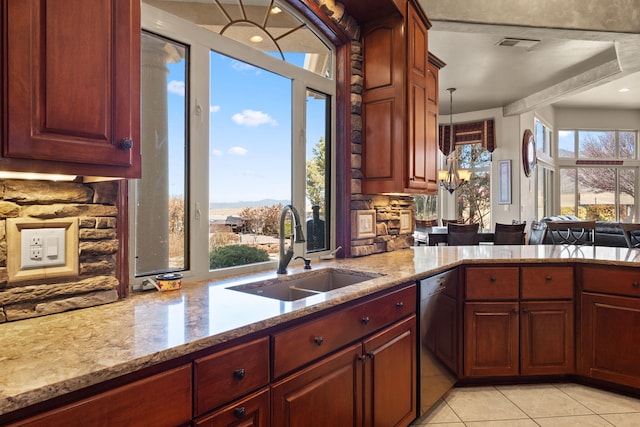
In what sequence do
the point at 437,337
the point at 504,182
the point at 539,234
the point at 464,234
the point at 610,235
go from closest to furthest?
the point at 437,337 → the point at 464,234 → the point at 539,234 → the point at 610,235 → the point at 504,182

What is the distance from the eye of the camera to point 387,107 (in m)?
2.85

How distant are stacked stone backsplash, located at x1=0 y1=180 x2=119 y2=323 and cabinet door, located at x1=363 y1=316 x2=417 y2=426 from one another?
1.11 m

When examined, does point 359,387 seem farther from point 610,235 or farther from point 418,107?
point 610,235

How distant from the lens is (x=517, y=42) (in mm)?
4945

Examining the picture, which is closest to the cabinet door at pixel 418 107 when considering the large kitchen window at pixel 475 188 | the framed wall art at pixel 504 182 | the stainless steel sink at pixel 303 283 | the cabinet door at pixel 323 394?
the stainless steel sink at pixel 303 283

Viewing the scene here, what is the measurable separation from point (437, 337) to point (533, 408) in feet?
2.66

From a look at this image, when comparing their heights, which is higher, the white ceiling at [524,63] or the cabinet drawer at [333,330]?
the white ceiling at [524,63]

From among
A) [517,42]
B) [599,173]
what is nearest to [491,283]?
[517,42]

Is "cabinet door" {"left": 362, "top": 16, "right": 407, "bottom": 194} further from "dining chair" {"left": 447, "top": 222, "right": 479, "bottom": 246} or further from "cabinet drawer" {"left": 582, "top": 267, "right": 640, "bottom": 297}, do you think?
"dining chair" {"left": 447, "top": 222, "right": 479, "bottom": 246}

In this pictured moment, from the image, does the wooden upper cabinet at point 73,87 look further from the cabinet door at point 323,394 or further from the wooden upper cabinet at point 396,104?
the wooden upper cabinet at point 396,104

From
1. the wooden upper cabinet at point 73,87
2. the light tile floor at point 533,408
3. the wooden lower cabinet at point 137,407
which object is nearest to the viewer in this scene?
the wooden lower cabinet at point 137,407

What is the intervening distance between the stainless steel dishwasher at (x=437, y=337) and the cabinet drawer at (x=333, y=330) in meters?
0.24

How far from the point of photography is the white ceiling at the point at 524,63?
403 cm

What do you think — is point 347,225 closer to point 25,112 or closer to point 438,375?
point 438,375
